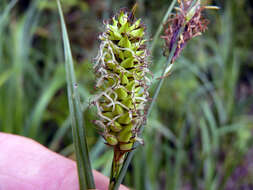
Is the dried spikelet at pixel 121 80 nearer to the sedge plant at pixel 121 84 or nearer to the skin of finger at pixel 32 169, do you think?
the sedge plant at pixel 121 84

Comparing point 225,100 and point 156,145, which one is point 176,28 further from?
point 225,100

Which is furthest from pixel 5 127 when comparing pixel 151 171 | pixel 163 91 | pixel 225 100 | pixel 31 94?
pixel 225 100

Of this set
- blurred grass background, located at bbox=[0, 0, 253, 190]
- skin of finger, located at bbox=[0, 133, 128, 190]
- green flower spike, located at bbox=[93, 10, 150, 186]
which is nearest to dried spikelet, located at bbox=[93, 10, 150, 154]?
green flower spike, located at bbox=[93, 10, 150, 186]

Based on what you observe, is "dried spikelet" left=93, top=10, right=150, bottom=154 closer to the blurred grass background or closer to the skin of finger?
the skin of finger

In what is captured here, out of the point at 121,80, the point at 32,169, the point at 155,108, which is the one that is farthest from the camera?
the point at 155,108

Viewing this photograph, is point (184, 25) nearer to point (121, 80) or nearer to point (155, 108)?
point (121, 80)

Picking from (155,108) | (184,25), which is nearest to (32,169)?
(184,25)
